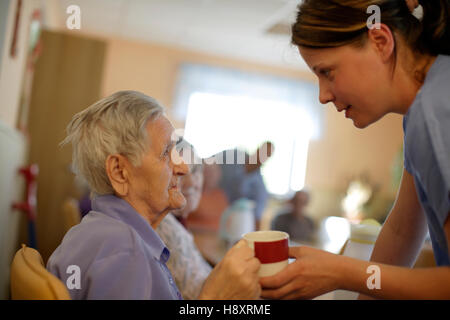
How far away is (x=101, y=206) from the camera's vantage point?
76cm

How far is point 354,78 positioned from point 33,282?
1.98ft

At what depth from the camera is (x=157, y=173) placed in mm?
837

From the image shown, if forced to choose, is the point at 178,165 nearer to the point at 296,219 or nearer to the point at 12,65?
the point at 12,65

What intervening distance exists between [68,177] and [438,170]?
2938 millimetres

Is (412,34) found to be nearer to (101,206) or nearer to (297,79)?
(101,206)

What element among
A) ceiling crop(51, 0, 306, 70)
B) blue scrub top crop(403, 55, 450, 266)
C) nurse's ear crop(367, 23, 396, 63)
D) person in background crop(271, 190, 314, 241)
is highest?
ceiling crop(51, 0, 306, 70)

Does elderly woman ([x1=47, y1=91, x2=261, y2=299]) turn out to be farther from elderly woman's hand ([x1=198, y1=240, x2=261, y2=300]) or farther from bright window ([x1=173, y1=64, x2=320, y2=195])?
bright window ([x1=173, y1=64, x2=320, y2=195])

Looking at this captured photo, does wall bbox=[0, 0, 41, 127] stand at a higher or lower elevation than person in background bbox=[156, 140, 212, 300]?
higher

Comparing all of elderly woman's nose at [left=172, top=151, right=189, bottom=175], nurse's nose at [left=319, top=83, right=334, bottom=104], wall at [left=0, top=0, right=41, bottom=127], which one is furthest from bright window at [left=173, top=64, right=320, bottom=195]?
nurse's nose at [left=319, top=83, right=334, bottom=104]

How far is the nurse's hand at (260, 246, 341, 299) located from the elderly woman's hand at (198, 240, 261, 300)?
0.03m

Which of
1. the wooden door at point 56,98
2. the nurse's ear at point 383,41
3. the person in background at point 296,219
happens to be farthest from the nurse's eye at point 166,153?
the wooden door at point 56,98

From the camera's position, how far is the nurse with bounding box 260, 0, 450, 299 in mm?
607
